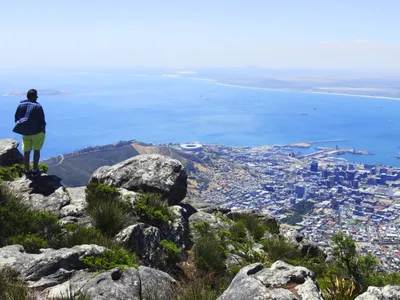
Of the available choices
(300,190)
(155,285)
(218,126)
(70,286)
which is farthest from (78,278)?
(218,126)

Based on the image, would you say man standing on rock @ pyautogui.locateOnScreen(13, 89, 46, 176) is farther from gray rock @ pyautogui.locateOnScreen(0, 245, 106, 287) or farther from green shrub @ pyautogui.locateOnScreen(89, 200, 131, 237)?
gray rock @ pyautogui.locateOnScreen(0, 245, 106, 287)

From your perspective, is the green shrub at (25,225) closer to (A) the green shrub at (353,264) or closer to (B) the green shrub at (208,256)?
(B) the green shrub at (208,256)

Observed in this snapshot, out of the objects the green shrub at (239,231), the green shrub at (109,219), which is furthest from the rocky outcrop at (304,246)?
the green shrub at (109,219)

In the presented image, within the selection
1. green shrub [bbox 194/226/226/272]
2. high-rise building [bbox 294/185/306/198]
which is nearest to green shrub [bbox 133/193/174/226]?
green shrub [bbox 194/226/226/272]

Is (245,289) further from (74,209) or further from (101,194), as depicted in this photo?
(101,194)

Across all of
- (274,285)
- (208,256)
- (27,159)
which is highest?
(274,285)

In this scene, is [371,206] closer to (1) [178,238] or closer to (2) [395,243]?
(2) [395,243]
